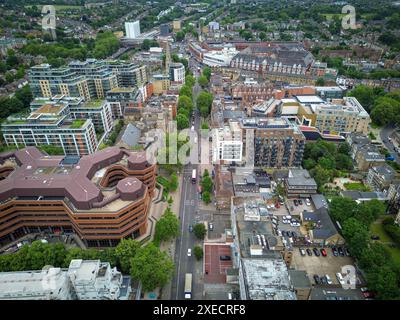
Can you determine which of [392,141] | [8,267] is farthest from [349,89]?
[8,267]

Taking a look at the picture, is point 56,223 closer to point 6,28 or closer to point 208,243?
point 208,243

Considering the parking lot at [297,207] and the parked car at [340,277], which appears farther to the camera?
the parking lot at [297,207]

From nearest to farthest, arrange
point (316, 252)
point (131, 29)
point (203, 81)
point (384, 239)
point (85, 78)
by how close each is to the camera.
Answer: point (316, 252), point (384, 239), point (85, 78), point (203, 81), point (131, 29)

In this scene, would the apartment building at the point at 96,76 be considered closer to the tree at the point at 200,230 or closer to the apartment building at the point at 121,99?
the apartment building at the point at 121,99

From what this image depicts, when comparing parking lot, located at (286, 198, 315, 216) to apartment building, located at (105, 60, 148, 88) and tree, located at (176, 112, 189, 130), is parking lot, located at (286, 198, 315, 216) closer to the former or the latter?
tree, located at (176, 112, 189, 130)

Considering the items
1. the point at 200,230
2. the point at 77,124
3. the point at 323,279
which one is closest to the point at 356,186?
the point at 323,279

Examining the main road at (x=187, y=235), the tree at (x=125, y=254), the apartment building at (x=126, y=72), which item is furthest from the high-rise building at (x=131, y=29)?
the tree at (x=125, y=254)

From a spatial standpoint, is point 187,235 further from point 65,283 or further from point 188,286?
point 65,283
